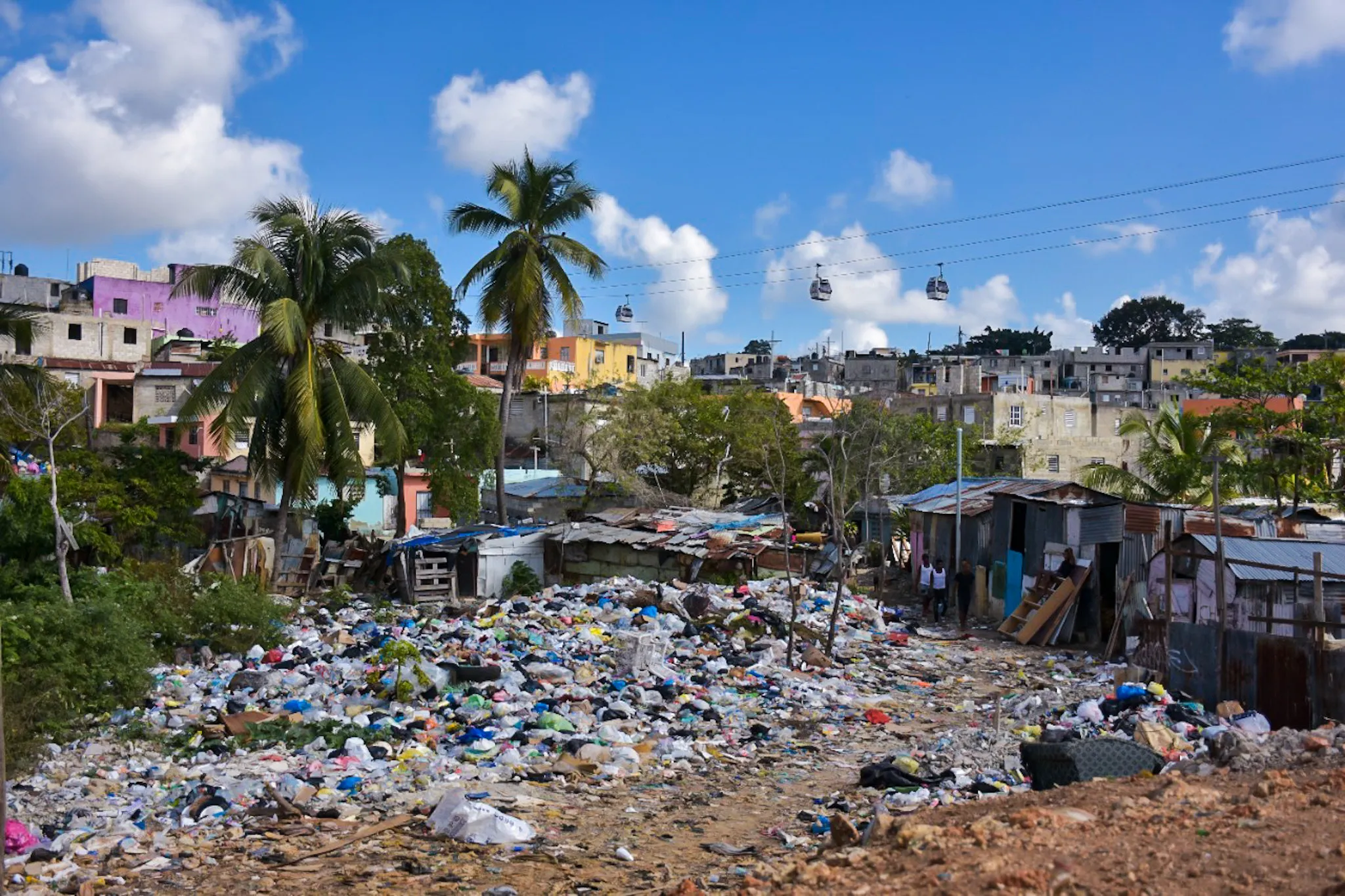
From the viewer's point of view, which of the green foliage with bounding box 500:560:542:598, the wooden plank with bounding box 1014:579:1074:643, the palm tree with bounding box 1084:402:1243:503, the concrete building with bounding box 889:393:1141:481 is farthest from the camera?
the concrete building with bounding box 889:393:1141:481

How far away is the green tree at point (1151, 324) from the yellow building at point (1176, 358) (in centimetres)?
1153

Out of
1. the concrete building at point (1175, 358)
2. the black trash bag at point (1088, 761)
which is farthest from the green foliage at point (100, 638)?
the concrete building at point (1175, 358)

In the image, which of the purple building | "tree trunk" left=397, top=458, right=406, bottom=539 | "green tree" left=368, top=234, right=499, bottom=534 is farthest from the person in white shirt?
the purple building

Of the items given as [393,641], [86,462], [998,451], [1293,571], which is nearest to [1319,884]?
[1293,571]

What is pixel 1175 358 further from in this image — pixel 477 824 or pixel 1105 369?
pixel 477 824

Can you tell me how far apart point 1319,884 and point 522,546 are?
17.4 metres

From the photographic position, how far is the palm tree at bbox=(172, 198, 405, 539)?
18.2 meters

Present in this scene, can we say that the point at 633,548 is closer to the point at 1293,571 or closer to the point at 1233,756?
the point at 1293,571

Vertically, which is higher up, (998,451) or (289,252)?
(289,252)

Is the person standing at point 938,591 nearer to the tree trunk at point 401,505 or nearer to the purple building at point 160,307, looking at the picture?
the tree trunk at point 401,505

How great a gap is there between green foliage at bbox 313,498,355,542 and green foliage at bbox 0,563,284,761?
9.10 m

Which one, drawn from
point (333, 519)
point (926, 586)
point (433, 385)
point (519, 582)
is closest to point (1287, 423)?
point (926, 586)

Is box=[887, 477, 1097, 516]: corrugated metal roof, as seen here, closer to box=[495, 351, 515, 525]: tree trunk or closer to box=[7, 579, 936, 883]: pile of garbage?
box=[7, 579, 936, 883]: pile of garbage

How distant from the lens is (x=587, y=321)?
59156mm
